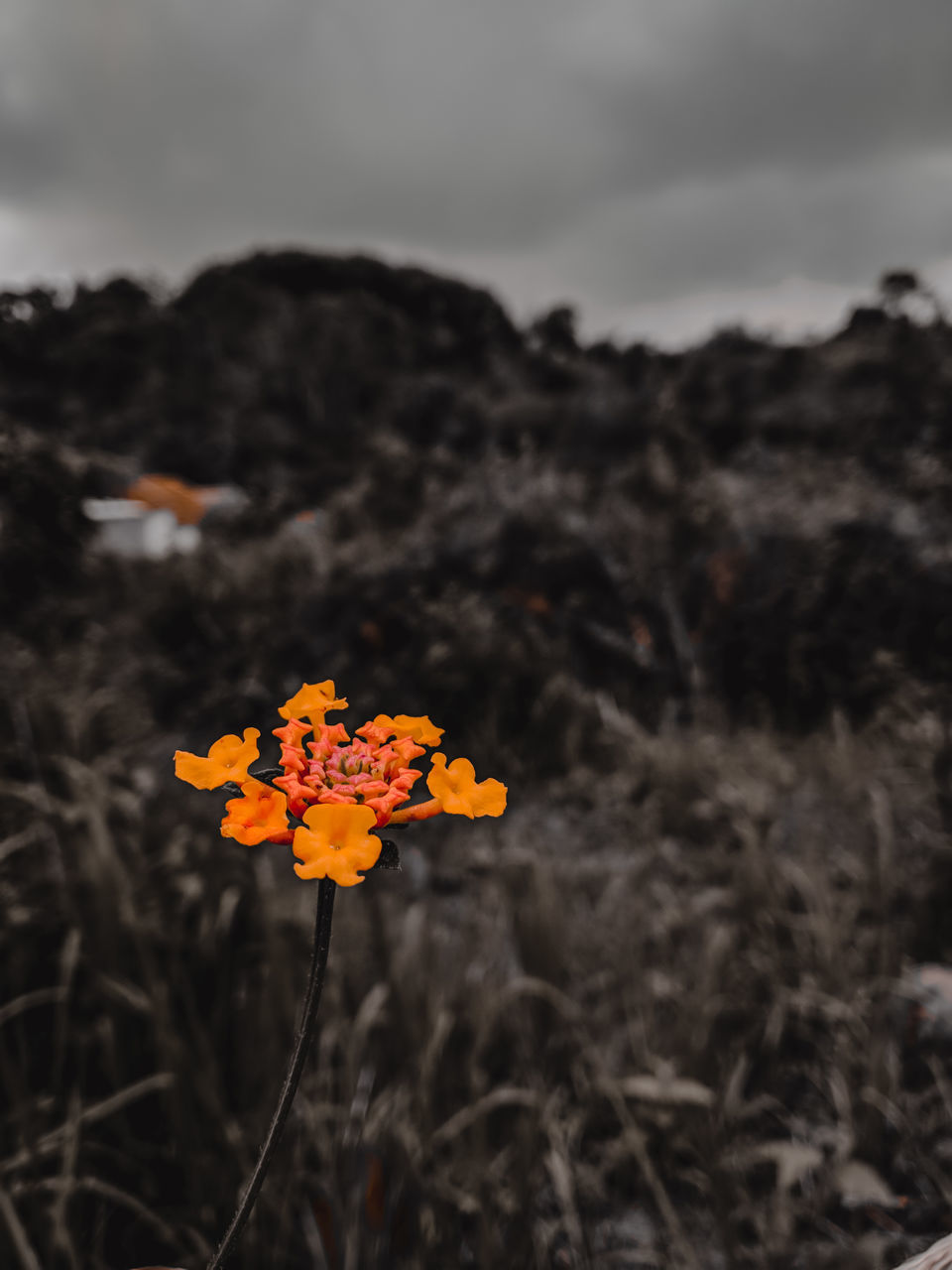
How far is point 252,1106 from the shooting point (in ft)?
3.85

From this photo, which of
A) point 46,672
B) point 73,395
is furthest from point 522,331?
point 46,672

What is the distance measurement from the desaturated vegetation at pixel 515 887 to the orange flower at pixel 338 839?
878mm

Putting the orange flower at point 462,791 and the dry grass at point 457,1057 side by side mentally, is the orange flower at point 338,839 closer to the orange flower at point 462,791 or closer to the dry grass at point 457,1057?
the orange flower at point 462,791

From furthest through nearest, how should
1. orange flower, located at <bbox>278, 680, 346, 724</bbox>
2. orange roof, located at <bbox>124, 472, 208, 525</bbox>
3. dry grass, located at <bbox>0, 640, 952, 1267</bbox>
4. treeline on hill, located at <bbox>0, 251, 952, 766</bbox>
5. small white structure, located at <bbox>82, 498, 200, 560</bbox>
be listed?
orange roof, located at <bbox>124, 472, 208, 525</bbox>
small white structure, located at <bbox>82, 498, 200, 560</bbox>
treeline on hill, located at <bbox>0, 251, 952, 766</bbox>
dry grass, located at <bbox>0, 640, 952, 1267</bbox>
orange flower, located at <bbox>278, 680, 346, 724</bbox>

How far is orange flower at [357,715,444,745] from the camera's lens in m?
0.41

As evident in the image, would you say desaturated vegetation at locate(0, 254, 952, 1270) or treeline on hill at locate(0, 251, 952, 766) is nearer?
desaturated vegetation at locate(0, 254, 952, 1270)

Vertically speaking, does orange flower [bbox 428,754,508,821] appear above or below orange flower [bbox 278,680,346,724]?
below

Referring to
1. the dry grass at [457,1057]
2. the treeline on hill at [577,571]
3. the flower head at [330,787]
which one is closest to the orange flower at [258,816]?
the flower head at [330,787]

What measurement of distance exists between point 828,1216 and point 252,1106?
0.97 meters

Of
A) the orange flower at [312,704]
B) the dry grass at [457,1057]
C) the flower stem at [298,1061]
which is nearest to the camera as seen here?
the flower stem at [298,1061]

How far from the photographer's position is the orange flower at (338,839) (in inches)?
12.7

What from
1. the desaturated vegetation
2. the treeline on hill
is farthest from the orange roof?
the desaturated vegetation

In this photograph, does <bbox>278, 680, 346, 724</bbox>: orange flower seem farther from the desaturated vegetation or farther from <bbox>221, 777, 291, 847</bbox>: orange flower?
the desaturated vegetation

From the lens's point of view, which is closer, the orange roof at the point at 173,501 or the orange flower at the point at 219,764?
the orange flower at the point at 219,764
